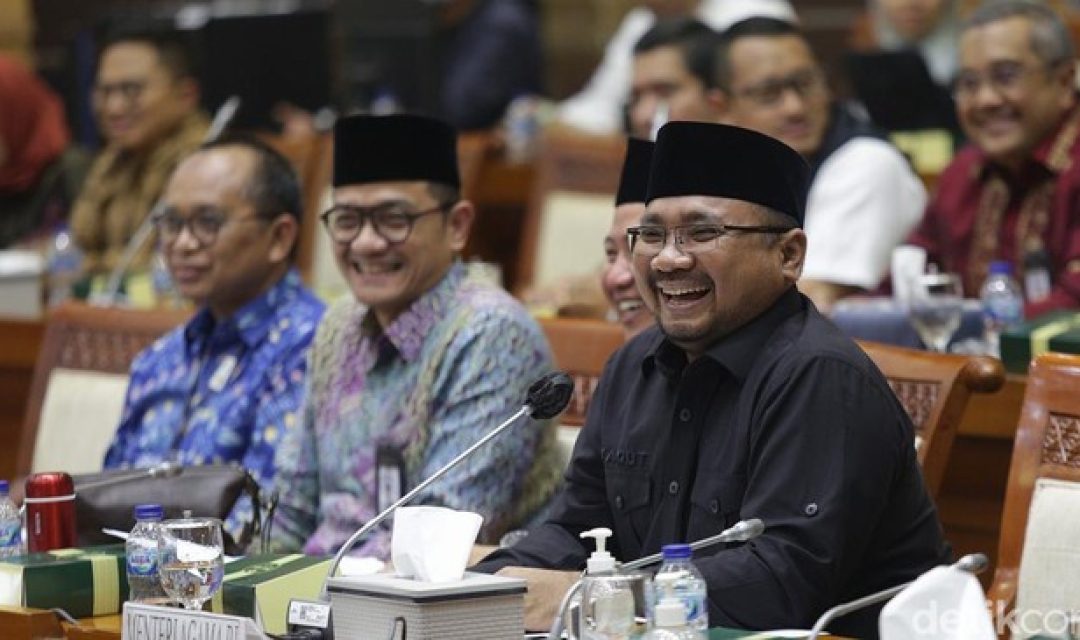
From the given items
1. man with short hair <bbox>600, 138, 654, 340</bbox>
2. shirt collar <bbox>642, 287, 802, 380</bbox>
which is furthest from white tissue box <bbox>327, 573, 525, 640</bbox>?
man with short hair <bbox>600, 138, 654, 340</bbox>

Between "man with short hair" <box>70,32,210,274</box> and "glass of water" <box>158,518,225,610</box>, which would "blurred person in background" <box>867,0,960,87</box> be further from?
"glass of water" <box>158,518,225,610</box>

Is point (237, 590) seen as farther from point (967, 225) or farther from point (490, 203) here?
point (490, 203)

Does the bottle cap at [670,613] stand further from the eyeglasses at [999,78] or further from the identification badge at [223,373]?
the eyeglasses at [999,78]

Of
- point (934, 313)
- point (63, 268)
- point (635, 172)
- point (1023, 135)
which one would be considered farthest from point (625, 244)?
point (63, 268)

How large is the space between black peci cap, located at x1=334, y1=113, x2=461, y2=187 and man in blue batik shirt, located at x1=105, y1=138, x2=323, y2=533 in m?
0.53

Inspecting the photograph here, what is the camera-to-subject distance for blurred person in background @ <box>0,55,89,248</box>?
8.50 metres

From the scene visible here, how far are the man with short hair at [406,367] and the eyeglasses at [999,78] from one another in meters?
1.84

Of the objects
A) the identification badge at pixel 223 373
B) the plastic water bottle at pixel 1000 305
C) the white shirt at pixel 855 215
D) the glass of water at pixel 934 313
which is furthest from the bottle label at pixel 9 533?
the white shirt at pixel 855 215

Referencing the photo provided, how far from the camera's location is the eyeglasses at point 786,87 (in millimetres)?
5918

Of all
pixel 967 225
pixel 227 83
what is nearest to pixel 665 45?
pixel 967 225

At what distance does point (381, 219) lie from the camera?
4.27 m

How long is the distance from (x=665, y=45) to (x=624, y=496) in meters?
3.18

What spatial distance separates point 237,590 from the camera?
3150 millimetres

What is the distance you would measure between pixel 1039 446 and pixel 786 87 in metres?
2.54
